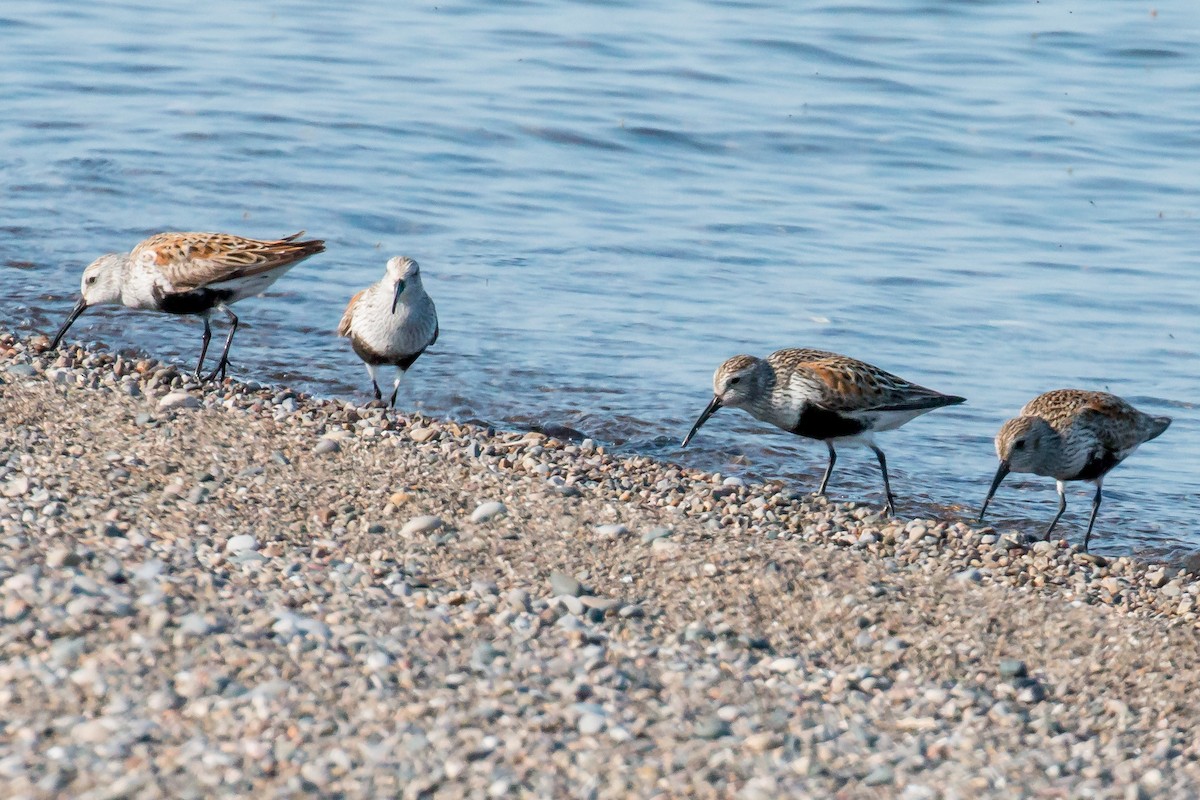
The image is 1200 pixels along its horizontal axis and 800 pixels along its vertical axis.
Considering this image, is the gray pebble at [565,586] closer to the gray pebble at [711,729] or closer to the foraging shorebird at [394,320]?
the gray pebble at [711,729]

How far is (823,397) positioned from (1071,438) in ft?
4.54

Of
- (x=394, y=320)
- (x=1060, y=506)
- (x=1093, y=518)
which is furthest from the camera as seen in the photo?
(x=394, y=320)

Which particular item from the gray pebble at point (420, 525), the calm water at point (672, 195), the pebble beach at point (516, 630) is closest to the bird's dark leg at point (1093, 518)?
the calm water at point (672, 195)

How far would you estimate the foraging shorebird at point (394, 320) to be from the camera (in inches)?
387

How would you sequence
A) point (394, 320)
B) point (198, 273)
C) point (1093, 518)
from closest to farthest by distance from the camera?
point (1093, 518) → point (394, 320) → point (198, 273)

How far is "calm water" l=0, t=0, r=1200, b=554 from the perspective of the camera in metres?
11.2

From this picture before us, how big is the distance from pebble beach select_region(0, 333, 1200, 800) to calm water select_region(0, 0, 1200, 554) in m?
1.90

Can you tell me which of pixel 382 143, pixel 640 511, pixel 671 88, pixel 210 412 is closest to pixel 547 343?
pixel 210 412

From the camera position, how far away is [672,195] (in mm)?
16438

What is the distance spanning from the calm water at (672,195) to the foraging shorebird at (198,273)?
0.88 metres

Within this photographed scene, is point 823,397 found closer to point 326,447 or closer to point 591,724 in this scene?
point 326,447

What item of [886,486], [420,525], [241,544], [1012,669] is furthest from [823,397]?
[241,544]

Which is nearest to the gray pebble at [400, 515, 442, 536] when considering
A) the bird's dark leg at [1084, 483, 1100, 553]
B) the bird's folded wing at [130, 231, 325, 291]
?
the bird's folded wing at [130, 231, 325, 291]

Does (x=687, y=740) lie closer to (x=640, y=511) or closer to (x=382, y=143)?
(x=640, y=511)
